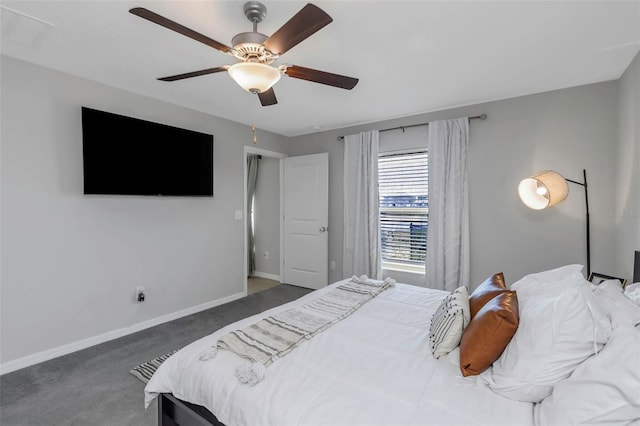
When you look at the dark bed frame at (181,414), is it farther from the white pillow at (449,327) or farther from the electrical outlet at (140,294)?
the electrical outlet at (140,294)

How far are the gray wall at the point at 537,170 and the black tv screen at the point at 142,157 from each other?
293cm

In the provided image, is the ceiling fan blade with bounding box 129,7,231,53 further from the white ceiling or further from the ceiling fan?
the white ceiling

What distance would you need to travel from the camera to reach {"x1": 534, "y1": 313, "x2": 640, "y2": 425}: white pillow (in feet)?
2.77

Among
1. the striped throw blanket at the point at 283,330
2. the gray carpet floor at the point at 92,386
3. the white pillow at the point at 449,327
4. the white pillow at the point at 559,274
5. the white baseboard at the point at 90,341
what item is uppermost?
the white pillow at the point at 559,274

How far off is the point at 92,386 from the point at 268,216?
3.55m

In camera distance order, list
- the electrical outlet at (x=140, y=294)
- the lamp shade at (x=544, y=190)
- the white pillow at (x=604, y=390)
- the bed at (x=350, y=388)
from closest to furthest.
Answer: the white pillow at (x=604, y=390) → the bed at (x=350, y=388) → the lamp shade at (x=544, y=190) → the electrical outlet at (x=140, y=294)

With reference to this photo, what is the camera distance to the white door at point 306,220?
14.8 ft

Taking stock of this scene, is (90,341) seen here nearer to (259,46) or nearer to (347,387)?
(347,387)

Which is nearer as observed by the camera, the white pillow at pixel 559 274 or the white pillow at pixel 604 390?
the white pillow at pixel 604 390

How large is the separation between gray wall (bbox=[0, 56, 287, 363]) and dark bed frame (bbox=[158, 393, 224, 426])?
72.4 inches

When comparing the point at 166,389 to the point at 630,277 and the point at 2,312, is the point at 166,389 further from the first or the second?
the point at 630,277

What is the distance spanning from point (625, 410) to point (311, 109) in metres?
3.43

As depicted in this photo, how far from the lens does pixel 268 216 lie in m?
5.40

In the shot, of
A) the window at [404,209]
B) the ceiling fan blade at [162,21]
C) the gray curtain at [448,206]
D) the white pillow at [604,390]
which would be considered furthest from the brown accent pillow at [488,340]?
the window at [404,209]
